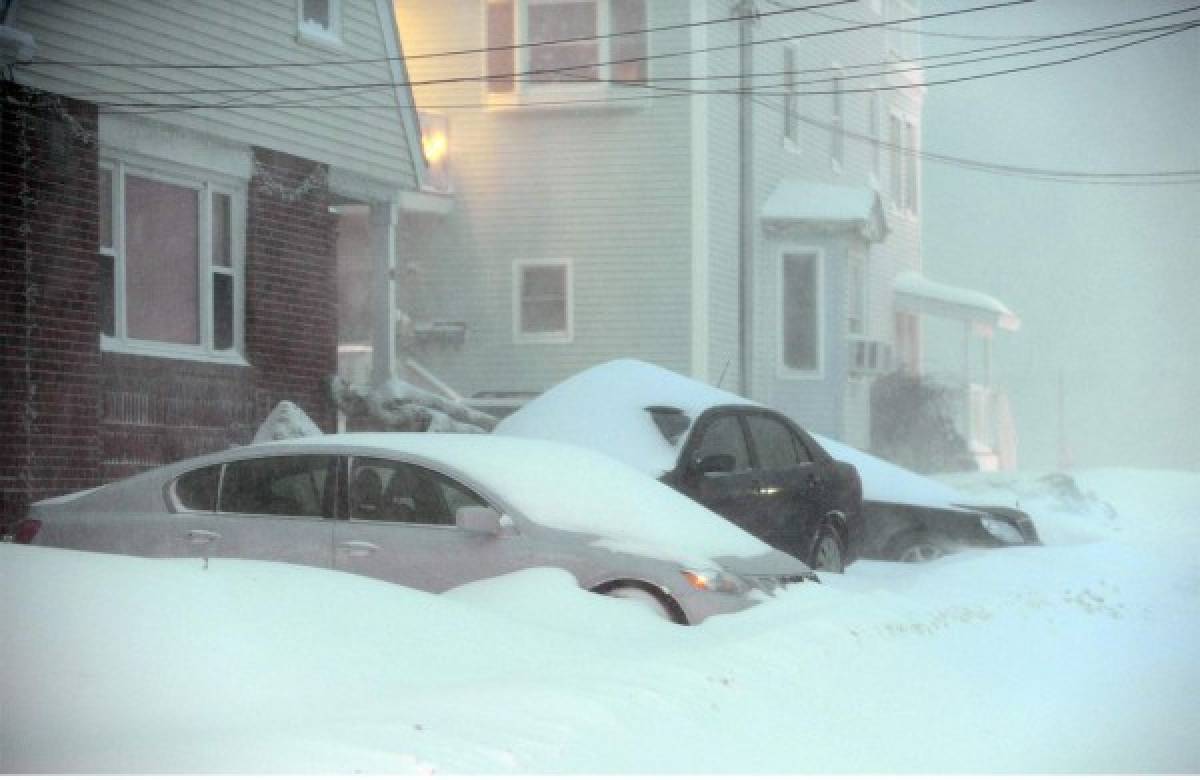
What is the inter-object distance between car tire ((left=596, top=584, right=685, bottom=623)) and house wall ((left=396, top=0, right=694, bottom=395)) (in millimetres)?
16860

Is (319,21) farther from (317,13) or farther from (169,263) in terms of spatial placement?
(169,263)

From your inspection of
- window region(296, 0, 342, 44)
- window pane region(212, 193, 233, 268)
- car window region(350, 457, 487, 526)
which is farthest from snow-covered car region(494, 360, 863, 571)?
window region(296, 0, 342, 44)

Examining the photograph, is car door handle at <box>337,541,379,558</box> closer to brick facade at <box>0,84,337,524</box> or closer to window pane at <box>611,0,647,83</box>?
brick facade at <box>0,84,337,524</box>

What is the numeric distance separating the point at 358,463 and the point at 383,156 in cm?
1046

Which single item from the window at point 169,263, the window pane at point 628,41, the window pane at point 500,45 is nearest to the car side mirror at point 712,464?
the window at point 169,263

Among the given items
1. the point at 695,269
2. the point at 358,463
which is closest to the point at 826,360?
the point at 695,269

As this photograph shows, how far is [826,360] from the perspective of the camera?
94.0 ft

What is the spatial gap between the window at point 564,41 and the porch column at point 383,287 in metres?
6.69

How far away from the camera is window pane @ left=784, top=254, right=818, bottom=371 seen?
94.5 ft

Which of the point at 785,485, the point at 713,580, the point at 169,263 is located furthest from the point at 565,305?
the point at 713,580

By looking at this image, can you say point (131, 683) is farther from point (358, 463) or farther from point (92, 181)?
point (92, 181)

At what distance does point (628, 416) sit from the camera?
13.5 meters

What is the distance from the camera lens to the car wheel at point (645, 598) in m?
Answer: 8.68

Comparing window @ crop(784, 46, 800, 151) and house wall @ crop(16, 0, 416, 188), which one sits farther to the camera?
window @ crop(784, 46, 800, 151)
